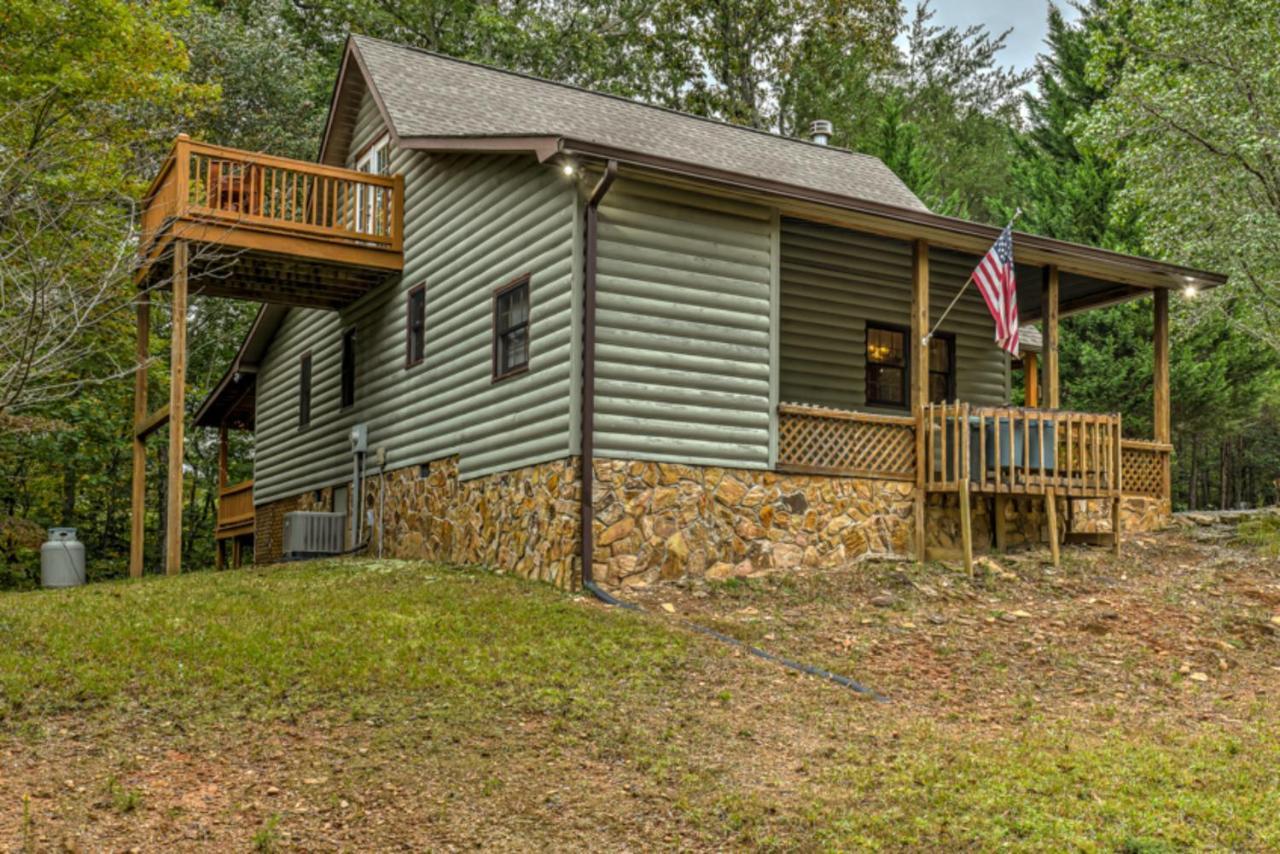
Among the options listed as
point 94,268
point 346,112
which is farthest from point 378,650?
point 346,112

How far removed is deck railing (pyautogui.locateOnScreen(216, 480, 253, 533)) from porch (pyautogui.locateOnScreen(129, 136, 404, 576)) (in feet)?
18.4

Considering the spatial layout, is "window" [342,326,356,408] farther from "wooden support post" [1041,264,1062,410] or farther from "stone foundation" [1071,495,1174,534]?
"stone foundation" [1071,495,1174,534]

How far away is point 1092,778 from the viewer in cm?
699

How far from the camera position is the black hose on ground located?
8945 mm

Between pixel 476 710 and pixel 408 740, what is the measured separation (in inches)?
27.7

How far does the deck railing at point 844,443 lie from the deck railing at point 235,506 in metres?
13.1

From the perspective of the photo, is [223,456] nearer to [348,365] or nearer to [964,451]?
[348,365]

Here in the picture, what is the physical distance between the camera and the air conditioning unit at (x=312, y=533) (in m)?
17.4

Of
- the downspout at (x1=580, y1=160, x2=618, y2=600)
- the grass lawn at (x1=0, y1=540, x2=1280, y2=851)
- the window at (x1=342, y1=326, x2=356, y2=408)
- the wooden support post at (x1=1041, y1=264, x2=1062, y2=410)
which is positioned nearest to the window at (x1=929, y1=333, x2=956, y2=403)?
the wooden support post at (x1=1041, y1=264, x2=1062, y2=410)

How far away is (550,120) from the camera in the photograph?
16516 mm

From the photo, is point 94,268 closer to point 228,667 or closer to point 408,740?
point 228,667

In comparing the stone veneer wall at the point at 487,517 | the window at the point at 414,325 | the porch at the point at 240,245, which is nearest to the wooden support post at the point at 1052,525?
the stone veneer wall at the point at 487,517

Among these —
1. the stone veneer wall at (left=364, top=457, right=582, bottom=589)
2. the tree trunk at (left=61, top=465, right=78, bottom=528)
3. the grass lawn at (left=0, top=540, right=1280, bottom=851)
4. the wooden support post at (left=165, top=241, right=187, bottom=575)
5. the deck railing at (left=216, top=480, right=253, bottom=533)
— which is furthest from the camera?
the tree trunk at (left=61, top=465, right=78, bottom=528)

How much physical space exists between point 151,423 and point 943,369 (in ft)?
38.3
